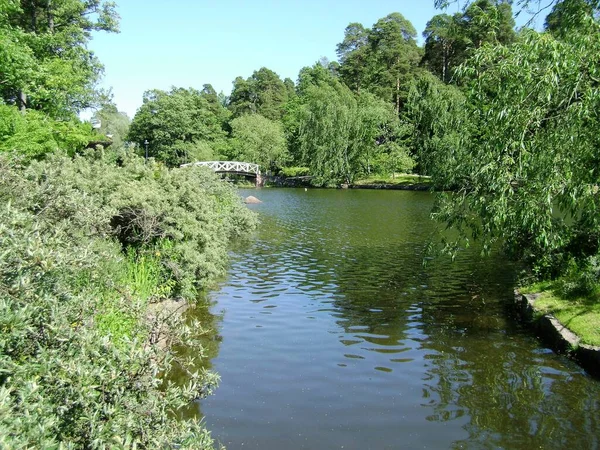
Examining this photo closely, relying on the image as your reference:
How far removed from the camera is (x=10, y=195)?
23.1 ft

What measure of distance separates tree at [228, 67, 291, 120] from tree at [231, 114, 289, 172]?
24225 millimetres

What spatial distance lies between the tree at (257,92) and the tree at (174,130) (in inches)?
874

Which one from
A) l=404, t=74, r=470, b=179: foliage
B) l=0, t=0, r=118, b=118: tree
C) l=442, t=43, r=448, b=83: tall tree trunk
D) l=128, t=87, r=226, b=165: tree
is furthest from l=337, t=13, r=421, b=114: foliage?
l=0, t=0, r=118, b=118: tree

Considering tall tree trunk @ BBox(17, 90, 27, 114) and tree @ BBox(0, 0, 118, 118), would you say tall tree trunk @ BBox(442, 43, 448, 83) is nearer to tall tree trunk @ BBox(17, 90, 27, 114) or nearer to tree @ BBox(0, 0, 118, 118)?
tree @ BBox(0, 0, 118, 118)

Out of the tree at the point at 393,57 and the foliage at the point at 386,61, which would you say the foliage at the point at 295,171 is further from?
the tree at the point at 393,57

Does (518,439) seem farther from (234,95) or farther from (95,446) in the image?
(234,95)

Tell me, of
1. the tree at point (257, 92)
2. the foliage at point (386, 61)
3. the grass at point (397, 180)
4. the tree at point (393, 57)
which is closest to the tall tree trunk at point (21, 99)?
the grass at point (397, 180)

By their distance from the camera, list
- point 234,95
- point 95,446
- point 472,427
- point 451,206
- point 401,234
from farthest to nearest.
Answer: point 234,95
point 401,234
point 451,206
point 472,427
point 95,446

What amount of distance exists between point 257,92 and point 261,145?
1423 inches

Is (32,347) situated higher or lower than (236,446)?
higher

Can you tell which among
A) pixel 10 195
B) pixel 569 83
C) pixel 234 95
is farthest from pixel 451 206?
pixel 234 95

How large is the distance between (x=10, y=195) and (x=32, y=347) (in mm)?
4045

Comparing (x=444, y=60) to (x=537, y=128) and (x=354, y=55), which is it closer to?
(x=354, y=55)

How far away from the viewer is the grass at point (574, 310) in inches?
358
